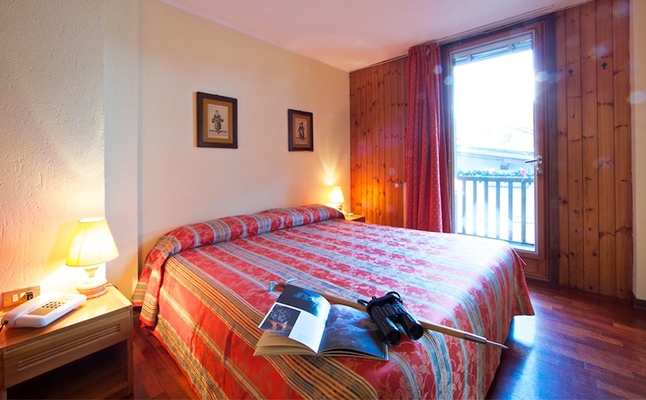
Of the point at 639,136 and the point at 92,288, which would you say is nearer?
the point at 92,288

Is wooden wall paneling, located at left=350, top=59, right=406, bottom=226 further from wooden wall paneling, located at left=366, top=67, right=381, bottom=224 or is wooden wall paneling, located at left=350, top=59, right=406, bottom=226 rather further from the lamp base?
the lamp base

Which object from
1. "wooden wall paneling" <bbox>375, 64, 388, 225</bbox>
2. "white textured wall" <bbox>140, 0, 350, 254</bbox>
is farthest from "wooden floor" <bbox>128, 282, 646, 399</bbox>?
"wooden wall paneling" <bbox>375, 64, 388, 225</bbox>

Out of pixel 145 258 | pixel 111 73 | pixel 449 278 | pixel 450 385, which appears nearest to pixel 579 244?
pixel 449 278

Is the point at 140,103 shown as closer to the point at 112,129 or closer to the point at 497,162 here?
the point at 112,129

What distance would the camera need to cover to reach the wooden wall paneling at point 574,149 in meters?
2.56

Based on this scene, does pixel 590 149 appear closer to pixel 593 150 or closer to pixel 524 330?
pixel 593 150

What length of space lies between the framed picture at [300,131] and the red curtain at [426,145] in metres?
1.21

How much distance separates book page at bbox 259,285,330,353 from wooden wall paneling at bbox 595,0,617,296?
2820 millimetres

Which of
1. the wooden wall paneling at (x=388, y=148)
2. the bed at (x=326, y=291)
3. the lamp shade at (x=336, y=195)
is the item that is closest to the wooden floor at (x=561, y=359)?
the bed at (x=326, y=291)

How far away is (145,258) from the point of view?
2.28 m

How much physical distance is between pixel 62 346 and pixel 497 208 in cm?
375

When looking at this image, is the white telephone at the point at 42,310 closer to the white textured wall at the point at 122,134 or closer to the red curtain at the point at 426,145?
the white textured wall at the point at 122,134

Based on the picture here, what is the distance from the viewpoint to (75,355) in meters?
1.29

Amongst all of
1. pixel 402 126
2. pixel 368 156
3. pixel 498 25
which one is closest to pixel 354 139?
pixel 368 156
